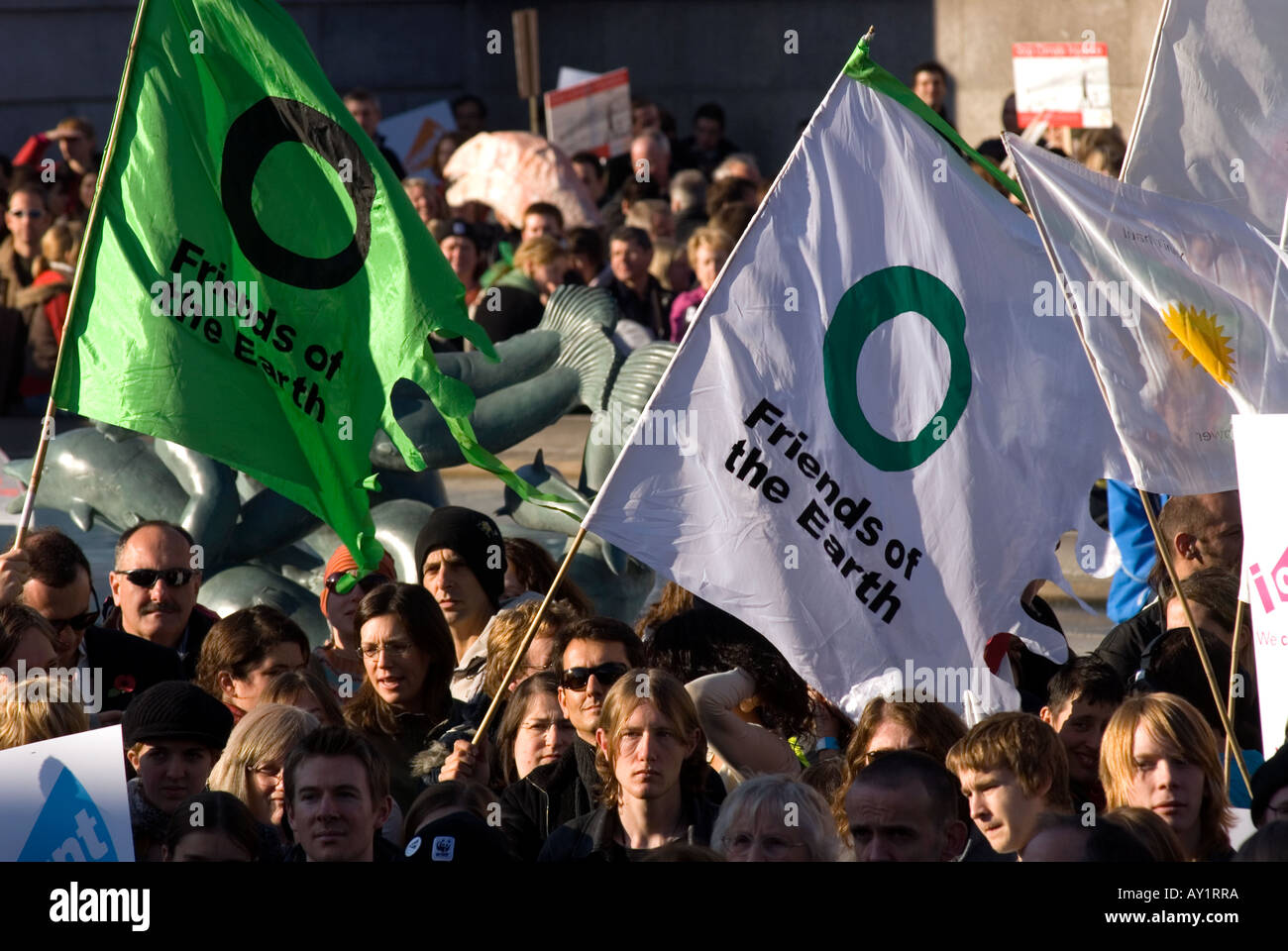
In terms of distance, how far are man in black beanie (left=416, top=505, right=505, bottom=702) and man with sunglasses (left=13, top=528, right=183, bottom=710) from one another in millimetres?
869

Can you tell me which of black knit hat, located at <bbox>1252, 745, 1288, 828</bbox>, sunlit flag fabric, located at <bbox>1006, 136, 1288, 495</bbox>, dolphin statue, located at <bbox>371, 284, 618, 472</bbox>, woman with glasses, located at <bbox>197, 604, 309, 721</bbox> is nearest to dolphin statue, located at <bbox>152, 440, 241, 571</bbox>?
dolphin statue, located at <bbox>371, 284, 618, 472</bbox>

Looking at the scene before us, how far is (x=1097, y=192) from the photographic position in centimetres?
574

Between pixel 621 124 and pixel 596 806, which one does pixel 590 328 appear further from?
pixel 621 124

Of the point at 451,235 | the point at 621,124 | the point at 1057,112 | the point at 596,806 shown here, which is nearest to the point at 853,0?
the point at 621,124

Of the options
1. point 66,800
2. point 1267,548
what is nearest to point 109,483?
point 66,800

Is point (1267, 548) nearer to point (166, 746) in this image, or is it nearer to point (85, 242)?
point (166, 746)

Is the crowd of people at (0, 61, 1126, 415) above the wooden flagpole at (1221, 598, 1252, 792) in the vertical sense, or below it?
above

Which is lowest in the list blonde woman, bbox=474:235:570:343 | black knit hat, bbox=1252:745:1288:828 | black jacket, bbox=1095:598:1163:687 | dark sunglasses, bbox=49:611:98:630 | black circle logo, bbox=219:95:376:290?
black jacket, bbox=1095:598:1163:687

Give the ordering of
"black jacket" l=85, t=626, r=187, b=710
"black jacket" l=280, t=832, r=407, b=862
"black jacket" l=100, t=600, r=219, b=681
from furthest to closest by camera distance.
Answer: "black jacket" l=100, t=600, r=219, b=681
"black jacket" l=85, t=626, r=187, b=710
"black jacket" l=280, t=832, r=407, b=862

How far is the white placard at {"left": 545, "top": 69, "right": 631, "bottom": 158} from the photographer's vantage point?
14.7 meters

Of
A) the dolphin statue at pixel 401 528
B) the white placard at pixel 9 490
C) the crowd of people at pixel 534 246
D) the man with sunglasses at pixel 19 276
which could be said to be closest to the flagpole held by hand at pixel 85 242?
the white placard at pixel 9 490

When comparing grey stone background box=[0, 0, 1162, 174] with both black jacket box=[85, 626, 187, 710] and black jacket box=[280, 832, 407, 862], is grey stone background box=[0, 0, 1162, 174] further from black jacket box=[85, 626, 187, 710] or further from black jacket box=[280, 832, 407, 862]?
black jacket box=[280, 832, 407, 862]

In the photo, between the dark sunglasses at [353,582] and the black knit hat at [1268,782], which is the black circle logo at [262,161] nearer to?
the dark sunglasses at [353,582]

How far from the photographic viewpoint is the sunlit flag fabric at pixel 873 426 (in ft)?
17.4
